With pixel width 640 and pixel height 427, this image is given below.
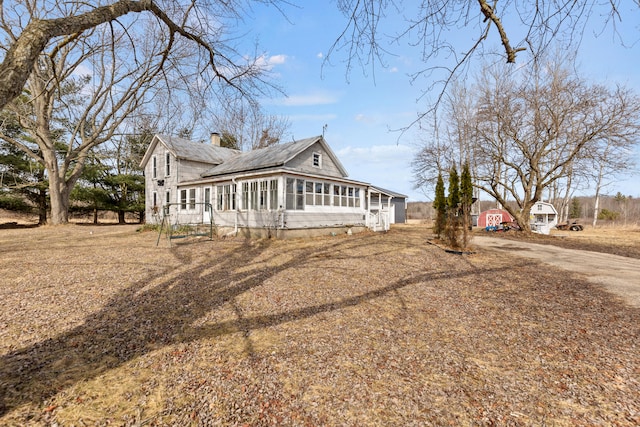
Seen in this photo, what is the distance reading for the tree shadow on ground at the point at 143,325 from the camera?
2869mm

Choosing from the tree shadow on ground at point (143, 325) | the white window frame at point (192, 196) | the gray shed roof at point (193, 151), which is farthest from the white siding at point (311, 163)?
the tree shadow on ground at point (143, 325)

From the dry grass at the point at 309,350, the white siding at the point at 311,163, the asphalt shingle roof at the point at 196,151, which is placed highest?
the asphalt shingle roof at the point at 196,151

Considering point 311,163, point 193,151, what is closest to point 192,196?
point 193,151

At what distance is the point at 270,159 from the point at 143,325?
530 inches

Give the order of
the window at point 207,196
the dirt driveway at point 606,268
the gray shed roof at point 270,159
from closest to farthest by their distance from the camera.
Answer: the dirt driveway at point 606,268 < the gray shed roof at point 270,159 < the window at point 207,196

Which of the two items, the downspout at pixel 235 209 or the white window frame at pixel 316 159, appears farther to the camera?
the white window frame at pixel 316 159

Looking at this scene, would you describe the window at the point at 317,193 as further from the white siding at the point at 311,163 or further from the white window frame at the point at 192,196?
the white window frame at the point at 192,196

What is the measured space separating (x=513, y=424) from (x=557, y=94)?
18391 millimetres

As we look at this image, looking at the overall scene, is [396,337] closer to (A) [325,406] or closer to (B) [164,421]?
(A) [325,406]

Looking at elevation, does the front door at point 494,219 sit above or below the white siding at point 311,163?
below

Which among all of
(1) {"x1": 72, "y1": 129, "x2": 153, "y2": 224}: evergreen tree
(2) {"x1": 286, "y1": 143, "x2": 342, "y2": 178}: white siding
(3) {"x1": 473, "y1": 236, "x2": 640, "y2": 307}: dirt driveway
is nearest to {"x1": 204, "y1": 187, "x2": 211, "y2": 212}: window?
(2) {"x1": 286, "y1": 143, "x2": 342, "y2": 178}: white siding

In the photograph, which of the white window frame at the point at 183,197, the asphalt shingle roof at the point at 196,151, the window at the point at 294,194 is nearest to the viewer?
the window at the point at 294,194

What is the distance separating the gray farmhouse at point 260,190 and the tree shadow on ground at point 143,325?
5.98 metres

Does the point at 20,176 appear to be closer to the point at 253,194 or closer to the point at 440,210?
the point at 253,194
